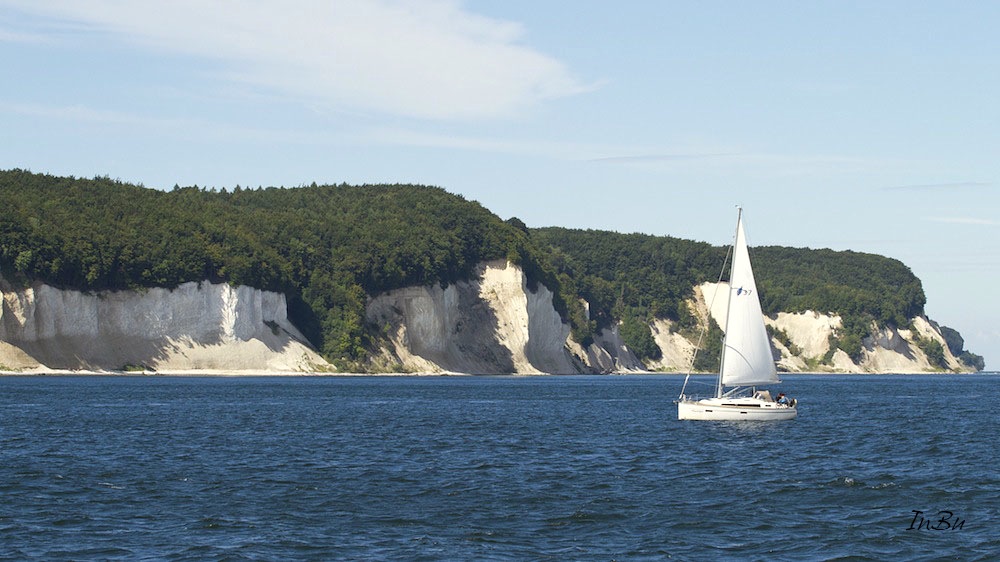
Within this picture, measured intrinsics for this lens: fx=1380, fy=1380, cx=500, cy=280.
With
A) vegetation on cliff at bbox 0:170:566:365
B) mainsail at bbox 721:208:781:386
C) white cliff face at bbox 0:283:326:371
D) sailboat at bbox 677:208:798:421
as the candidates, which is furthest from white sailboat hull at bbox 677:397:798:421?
vegetation on cliff at bbox 0:170:566:365

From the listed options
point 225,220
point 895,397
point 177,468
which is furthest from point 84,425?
point 225,220

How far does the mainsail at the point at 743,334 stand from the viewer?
240 ft

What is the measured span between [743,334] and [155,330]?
308 ft

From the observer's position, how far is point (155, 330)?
152 metres

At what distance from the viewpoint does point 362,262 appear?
18425 cm

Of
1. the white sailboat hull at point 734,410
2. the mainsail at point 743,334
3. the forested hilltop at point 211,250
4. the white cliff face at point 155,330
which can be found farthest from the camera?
the forested hilltop at point 211,250

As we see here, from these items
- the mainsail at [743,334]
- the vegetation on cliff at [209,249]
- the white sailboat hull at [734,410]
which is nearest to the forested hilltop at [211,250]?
the vegetation on cliff at [209,249]

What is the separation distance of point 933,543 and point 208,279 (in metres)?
131

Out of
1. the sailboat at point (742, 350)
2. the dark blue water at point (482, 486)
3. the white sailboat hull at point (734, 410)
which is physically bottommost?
the dark blue water at point (482, 486)

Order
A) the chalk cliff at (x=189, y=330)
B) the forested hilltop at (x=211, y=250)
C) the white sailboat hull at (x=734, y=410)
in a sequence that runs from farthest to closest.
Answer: the forested hilltop at (x=211, y=250) < the chalk cliff at (x=189, y=330) < the white sailboat hull at (x=734, y=410)

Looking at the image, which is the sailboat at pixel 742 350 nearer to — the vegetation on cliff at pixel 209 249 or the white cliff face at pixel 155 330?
the white cliff face at pixel 155 330

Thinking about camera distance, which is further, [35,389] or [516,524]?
[35,389]

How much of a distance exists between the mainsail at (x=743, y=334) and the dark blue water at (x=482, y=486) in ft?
9.26

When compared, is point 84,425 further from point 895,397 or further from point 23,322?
point 895,397
